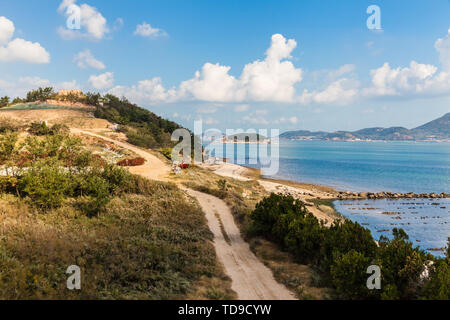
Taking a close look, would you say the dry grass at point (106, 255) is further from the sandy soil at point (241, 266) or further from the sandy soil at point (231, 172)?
the sandy soil at point (231, 172)

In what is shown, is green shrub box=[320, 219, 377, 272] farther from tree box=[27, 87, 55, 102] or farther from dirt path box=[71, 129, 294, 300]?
tree box=[27, 87, 55, 102]

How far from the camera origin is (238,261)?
1402 centimetres

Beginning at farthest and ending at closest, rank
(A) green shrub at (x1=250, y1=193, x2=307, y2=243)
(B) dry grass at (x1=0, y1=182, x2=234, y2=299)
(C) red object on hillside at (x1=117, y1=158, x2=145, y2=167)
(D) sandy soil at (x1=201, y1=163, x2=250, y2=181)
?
(D) sandy soil at (x1=201, y1=163, x2=250, y2=181) < (C) red object on hillside at (x1=117, y1=158, x2=145, y2=167) < (A) green shrub at (x1=250, y1=193, x2=307, y2=243) < (B) dry grass at (x1=0, y1=182, x2=234, y2=299)

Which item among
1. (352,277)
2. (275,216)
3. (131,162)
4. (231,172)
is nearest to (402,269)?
(352,277)

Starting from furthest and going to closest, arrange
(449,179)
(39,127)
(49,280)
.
A: (449,179) < (39,127) < (49,280)

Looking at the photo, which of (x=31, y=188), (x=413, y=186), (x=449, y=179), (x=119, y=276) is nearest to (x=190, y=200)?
(x=31, y=188)

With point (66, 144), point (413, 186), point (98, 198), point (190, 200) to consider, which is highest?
point (66, 144)

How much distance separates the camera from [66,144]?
105 ft

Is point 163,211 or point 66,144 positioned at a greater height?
point 66,144

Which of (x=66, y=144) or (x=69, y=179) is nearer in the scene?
(x=69, y=179)

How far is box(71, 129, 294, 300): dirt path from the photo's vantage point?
10402 mm

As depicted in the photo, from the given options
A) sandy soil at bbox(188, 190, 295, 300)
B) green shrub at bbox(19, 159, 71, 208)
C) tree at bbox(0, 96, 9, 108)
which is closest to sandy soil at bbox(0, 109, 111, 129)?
tree at bbox(0, 96, 9, 108)
